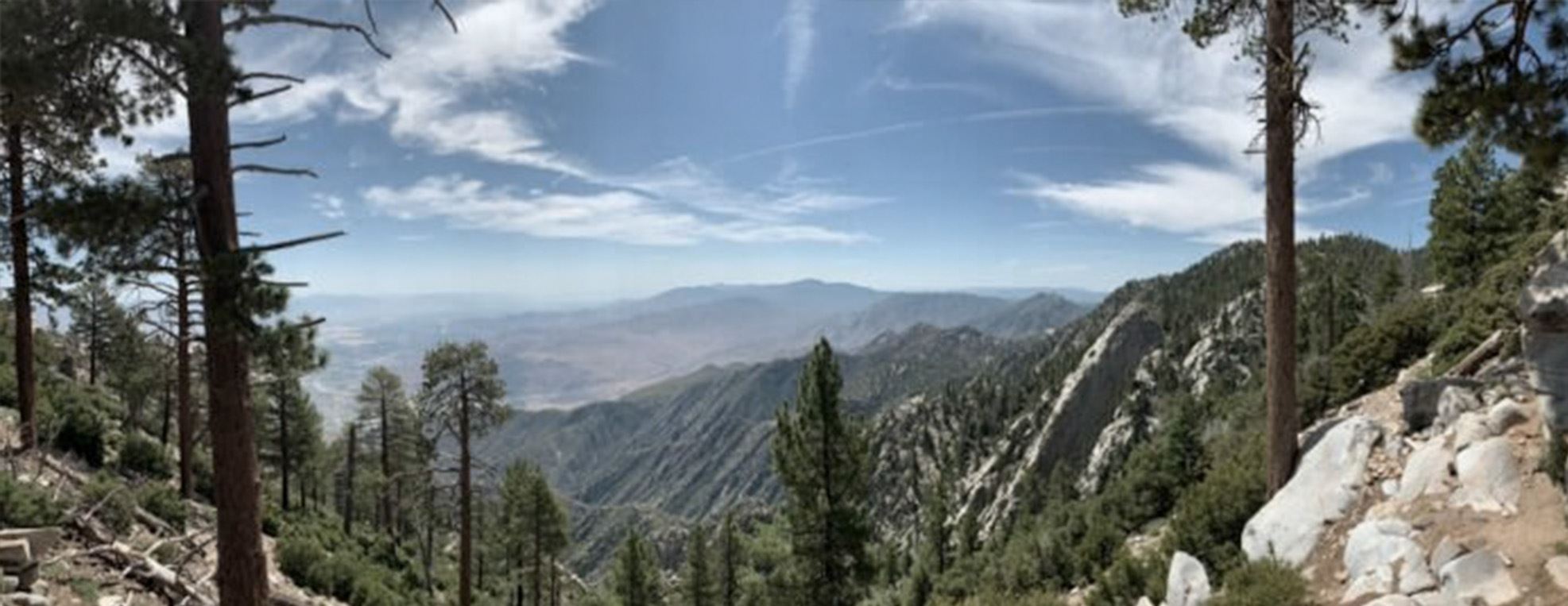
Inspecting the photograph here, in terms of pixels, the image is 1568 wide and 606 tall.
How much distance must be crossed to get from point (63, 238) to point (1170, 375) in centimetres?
11027

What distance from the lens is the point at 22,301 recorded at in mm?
15477

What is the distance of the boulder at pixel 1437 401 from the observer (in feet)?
32.9

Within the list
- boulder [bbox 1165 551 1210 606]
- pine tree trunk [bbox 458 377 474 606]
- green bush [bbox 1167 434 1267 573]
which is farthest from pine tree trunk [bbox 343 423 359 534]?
boulder [bbox 1165 551 1210 606]

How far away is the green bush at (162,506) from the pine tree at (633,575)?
17460mm

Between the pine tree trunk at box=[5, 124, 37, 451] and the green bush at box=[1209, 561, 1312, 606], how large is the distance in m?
19.3

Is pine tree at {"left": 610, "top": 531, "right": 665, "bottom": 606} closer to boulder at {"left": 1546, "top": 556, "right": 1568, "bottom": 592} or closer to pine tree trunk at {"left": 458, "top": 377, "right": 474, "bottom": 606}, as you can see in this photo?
pine tree trunk at {"left": 458, "top": 377, "right": 474, "bottom": 606}

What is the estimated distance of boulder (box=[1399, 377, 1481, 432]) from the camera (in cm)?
1002

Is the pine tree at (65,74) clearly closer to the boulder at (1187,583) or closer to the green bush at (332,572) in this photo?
the boulder at (1187,583)

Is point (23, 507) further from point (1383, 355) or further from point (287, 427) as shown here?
point (1383, 355)

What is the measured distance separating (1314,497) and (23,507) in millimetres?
16449

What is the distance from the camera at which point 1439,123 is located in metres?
7.31

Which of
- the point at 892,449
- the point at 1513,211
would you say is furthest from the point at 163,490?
the point at 892,449

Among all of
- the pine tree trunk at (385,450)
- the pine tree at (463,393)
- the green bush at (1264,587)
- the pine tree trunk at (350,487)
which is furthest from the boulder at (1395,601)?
the pine tree trunk at (385,450)

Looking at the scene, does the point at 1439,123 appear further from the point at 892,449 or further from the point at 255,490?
the point at 892,449
